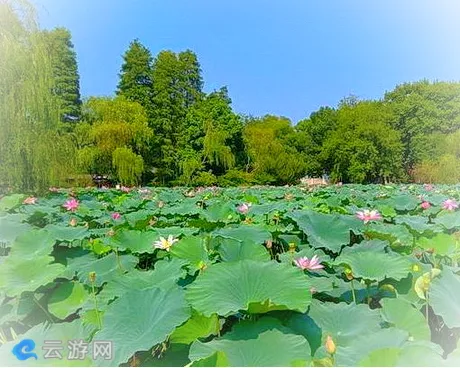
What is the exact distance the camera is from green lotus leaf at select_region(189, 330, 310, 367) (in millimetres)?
710

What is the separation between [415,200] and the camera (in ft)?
11.0

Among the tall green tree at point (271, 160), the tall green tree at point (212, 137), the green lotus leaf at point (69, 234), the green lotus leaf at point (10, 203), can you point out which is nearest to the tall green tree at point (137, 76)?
the tall green tree at point (212, 137)

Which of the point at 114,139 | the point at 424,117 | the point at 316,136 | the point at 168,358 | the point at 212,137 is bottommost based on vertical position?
the point at 168,358

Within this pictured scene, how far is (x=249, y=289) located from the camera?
859 millimetres

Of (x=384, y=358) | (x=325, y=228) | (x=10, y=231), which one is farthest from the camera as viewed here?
(x=10, y=231)

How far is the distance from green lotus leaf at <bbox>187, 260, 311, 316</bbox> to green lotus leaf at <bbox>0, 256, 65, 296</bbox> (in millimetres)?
407

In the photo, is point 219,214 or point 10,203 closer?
point 219,214

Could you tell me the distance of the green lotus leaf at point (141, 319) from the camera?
2.46ft

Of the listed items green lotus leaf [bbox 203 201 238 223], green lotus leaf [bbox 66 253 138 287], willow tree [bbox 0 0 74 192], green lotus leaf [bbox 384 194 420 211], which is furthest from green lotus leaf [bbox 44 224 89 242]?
willow tree [bbox 0 0 74 192]

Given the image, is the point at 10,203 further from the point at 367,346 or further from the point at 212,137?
the point at 212,137

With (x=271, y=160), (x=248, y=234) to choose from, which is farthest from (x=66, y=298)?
(x=271, y=160)

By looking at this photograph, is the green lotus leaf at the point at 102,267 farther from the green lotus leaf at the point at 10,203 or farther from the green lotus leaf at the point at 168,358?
the green lotus leaf at the point at 10,203

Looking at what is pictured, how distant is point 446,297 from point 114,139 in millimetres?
18526

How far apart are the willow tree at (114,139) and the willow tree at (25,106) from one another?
10.9 metres
